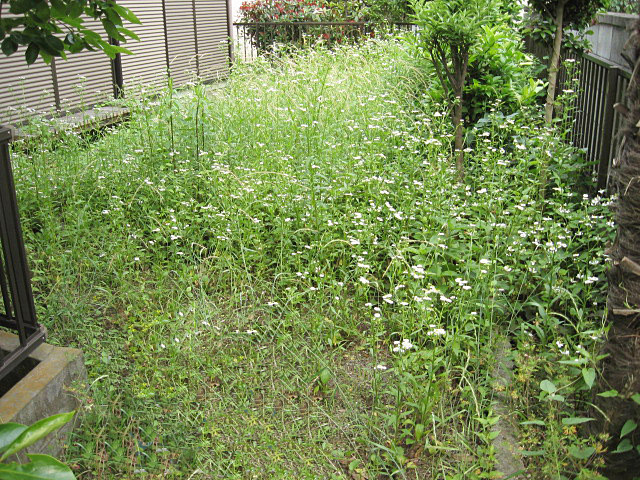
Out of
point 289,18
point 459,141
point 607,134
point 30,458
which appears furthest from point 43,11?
point 289,18

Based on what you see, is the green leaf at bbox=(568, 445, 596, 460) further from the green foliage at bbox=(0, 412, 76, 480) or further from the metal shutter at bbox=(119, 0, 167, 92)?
the metal shutter at bbox=(119, 0, 167, 92)

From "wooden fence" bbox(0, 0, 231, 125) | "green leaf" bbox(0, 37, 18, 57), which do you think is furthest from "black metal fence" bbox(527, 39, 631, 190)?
"wooden fence" bbox(0, 0, 231, 125)

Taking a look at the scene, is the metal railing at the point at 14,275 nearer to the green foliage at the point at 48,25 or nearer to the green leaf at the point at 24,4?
the green foliage at the point at 48,25

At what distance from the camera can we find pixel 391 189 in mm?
4766

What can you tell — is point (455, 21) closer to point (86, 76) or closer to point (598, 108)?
point (598, 108)

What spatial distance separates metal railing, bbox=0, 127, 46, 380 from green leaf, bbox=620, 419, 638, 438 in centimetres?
256

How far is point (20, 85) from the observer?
24.1 feet

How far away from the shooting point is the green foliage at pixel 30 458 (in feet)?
3.54

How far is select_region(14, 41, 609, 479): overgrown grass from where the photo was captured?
109 inches

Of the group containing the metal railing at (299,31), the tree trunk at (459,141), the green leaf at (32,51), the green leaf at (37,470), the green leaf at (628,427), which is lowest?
the green leaf at (628,427)

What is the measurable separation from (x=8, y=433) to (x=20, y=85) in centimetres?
724

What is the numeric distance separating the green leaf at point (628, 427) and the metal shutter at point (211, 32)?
11.6 metres

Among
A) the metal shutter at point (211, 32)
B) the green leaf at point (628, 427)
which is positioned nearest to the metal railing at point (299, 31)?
the metal shutter at point (211, 32)

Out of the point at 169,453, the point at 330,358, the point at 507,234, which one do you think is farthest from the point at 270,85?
the point at 169,453
